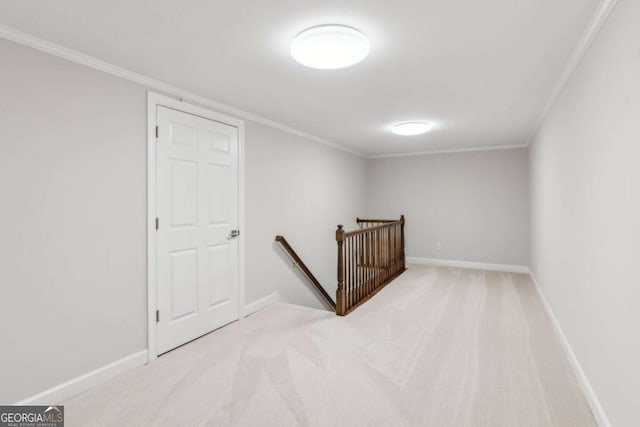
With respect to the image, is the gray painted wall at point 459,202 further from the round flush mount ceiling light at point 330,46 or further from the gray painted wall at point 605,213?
the round flush mount ceiling light at point 330,46

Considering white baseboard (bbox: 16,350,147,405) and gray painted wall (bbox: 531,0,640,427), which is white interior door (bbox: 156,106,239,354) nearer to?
white baseboard (bbox: 16,350,147,405)

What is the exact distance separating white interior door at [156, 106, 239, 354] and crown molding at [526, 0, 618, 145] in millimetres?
2944

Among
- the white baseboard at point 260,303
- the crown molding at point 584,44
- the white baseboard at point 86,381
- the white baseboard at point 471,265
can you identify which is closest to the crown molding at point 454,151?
the white baseboard at point 471,265

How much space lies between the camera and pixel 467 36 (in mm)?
1902

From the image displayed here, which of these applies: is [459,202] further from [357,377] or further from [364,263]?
[357,377]

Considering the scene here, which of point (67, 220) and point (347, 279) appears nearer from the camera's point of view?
point (67, 220)

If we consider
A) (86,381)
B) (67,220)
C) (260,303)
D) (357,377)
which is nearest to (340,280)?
(260,303)

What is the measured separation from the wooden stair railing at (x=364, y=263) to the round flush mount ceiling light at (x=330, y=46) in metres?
1.86

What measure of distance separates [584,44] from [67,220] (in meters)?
3.53

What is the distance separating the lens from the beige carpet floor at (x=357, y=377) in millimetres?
1860

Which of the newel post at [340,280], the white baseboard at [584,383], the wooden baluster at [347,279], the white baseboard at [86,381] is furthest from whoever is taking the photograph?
the wooden baluster at [347,279]

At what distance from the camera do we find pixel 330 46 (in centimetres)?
186

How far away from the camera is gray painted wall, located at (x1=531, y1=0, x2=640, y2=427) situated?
1373 millimetres

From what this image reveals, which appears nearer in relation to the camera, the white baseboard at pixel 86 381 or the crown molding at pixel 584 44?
the crown molding at pixel 584 44
